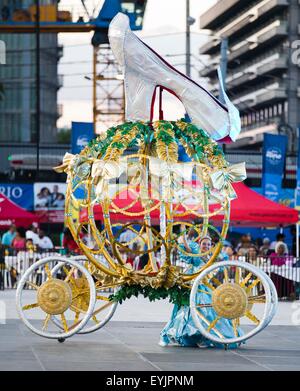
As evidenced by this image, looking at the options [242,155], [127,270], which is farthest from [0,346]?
[242,155]

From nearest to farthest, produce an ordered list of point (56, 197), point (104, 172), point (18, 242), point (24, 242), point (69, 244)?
point (104, 172) → point (69, 244) → point (18, 242) → point (24, 242) → point (56, 197)

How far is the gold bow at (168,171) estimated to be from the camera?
1527cm

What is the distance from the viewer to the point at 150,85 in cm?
1603

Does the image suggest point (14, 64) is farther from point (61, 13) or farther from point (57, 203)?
point (57, 203)

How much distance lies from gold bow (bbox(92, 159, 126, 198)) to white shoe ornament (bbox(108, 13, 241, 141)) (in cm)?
75

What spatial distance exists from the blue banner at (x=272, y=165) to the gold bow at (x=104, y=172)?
21.8m

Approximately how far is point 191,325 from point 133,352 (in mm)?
1075

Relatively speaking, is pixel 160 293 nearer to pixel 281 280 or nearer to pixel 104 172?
pixel 104 172

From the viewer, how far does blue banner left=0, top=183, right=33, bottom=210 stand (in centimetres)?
3938

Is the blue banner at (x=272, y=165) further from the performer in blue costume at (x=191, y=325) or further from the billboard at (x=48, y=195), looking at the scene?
the performer in blue costume at (x=191, y=325)

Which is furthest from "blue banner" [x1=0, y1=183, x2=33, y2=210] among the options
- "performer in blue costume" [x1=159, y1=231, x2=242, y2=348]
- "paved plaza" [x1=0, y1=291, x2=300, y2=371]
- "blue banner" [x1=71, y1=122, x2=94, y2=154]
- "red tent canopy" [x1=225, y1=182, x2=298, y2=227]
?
"performer in blue costume" [x1=159, y1=231, x2=242, y2=348]

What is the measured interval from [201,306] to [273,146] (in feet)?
76.1

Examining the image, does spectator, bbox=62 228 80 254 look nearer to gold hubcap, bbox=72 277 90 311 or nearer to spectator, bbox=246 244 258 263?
spectator, bbox=246 244 258 263

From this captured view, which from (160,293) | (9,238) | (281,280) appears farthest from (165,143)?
(9,238)
